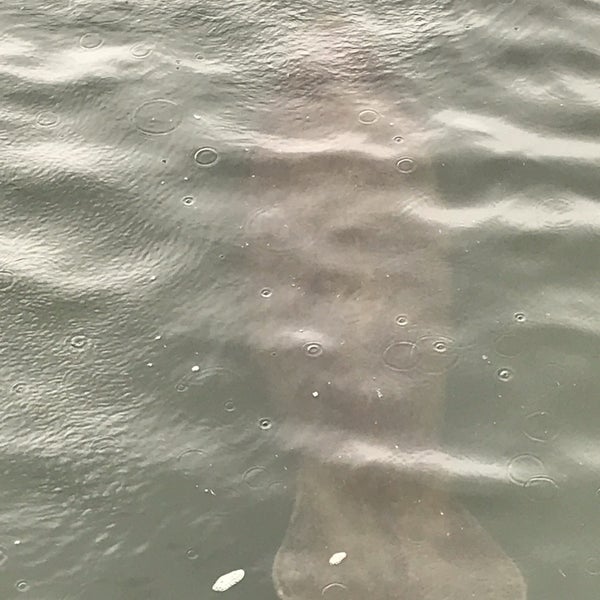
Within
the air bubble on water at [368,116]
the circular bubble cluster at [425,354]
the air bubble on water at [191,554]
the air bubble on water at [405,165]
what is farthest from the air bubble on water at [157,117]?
the air bubble on water at [191,554]

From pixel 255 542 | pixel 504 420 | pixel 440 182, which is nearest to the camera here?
pixel 255 542

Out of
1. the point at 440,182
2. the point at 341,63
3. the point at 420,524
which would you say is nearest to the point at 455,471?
the point at 420,524

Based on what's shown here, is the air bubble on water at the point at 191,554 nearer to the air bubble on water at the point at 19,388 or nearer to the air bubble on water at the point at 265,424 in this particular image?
the air bubble on water at the point at 265,424

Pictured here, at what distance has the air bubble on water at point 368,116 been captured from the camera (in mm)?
2706

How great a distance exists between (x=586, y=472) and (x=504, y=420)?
0.20 metres

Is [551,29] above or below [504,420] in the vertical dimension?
above

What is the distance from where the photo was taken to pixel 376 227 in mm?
2445

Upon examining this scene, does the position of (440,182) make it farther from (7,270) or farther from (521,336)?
(7,270)

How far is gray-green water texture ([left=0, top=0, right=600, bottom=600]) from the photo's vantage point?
1901mm

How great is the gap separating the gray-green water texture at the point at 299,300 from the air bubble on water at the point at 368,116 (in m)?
0.01

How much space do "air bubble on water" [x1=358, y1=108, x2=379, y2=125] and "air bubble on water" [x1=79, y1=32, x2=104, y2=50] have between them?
0.89 m

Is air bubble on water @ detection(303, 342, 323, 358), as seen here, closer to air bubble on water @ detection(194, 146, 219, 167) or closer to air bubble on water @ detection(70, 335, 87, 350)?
air bubble on water @ detection(70, 335, 87, 350)

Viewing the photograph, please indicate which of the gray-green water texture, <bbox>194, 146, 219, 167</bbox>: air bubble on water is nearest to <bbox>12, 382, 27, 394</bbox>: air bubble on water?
the gray-green water texture

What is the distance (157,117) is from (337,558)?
1.44 metres
